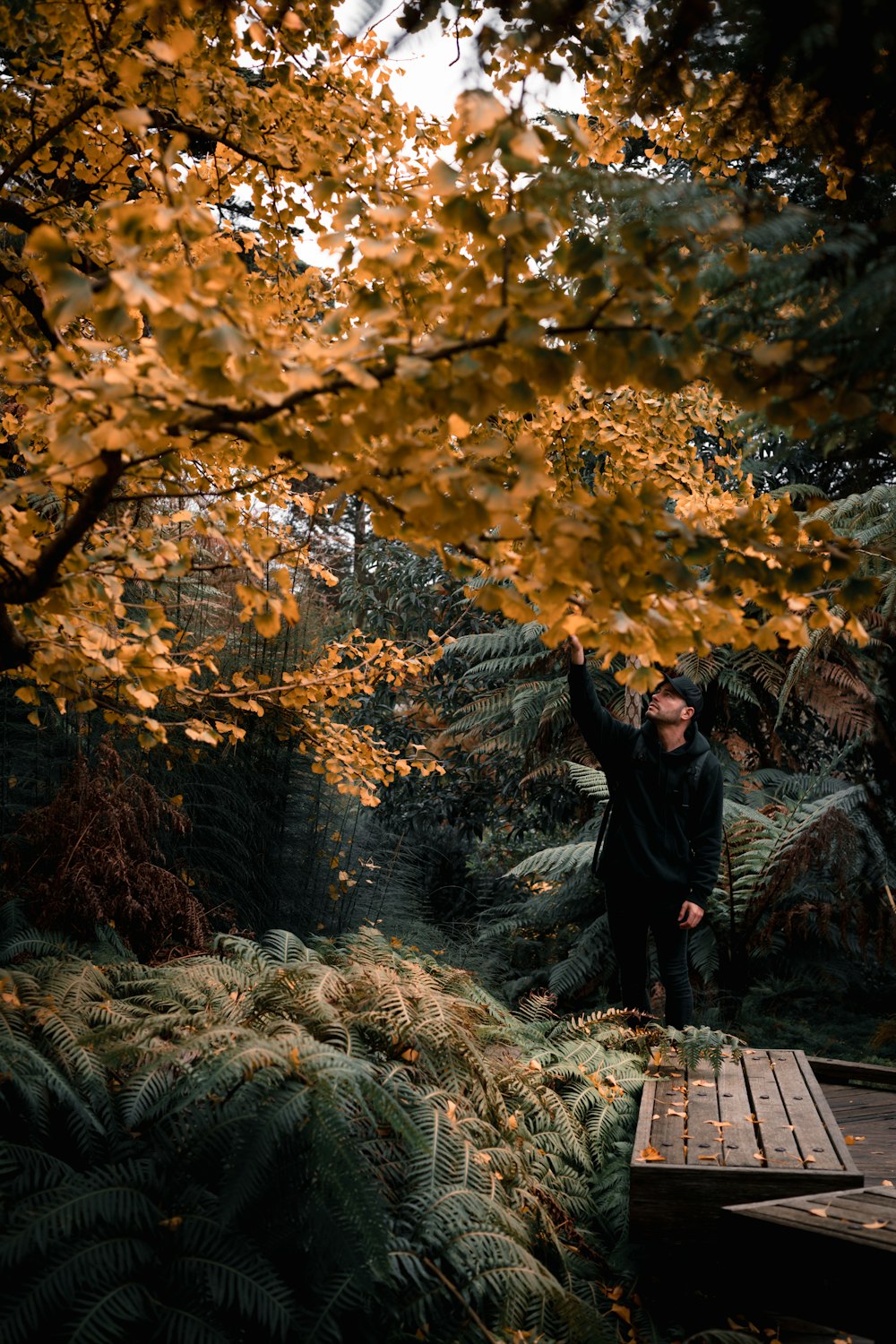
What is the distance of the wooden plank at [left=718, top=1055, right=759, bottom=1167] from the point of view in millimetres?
2703

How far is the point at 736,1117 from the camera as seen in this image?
3.02m

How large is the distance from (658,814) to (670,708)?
0.44m

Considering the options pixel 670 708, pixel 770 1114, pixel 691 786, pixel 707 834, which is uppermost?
pixel 670 708

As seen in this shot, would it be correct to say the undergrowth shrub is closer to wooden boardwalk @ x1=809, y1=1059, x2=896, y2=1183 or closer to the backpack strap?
wooden boardwalk @ x1=809, y1=1059, x2=896, y2=1183

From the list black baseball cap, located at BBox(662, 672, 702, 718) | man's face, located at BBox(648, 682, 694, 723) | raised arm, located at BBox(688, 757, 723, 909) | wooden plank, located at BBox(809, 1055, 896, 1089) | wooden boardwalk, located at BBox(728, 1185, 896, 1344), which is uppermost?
black baseball cap, located at BBox(662, 672, 702, 718)

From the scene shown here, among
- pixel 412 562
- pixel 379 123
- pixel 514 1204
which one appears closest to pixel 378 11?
pixel 379 123

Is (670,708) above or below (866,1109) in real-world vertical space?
above

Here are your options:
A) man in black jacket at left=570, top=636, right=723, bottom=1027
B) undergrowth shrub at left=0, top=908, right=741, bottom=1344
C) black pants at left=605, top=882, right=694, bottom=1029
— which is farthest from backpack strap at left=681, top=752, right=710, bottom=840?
undergrowth shrub at left=0, top=908, right=741, bottom=1344

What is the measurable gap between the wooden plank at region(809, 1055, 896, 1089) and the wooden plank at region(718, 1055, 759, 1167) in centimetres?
59

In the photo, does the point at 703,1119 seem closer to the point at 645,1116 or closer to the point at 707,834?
the point at 645,1116

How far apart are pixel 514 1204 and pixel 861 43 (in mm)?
2626

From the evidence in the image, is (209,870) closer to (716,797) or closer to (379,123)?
(716,797)

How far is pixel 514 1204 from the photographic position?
250cm

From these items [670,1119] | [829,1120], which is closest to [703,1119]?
[670,1119]
